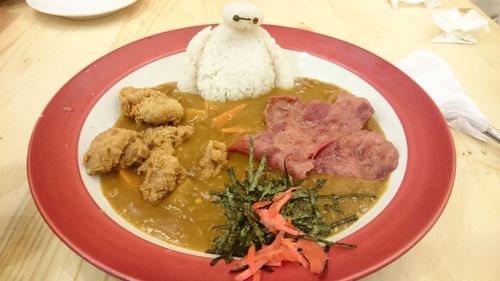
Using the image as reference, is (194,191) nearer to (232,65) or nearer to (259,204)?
(259,204)

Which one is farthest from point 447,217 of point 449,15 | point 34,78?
point 34,78

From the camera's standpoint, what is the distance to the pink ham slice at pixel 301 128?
5.96 ft

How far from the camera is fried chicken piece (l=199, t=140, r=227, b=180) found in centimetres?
179

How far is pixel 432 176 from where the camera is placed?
5.30 feet

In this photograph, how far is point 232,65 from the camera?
2.34 metres

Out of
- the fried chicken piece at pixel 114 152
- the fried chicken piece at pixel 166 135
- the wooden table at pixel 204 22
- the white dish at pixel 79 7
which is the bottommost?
the wooden table at pixel 204 22

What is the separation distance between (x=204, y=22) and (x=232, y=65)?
75 cm

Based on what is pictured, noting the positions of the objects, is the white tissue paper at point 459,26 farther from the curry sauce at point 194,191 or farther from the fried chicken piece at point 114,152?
the fried chicken piece at point 114,152

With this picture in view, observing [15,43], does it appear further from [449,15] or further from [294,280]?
[449,15]

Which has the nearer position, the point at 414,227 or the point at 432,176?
the point at 414,227

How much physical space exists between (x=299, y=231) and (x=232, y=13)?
1.18m

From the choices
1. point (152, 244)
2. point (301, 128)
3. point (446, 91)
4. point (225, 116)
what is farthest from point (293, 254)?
point (446, 91)

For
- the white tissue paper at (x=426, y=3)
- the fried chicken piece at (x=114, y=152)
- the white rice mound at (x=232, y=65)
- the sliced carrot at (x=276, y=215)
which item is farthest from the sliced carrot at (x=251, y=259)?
the white tissue paper at (x=426, y=3)

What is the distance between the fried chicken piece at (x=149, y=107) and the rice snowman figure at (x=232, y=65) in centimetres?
27
